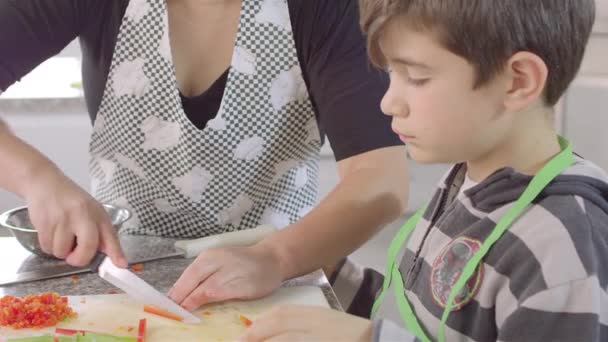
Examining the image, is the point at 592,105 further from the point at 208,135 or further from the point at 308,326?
the point at 308,326

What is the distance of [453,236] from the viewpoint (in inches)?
31.0

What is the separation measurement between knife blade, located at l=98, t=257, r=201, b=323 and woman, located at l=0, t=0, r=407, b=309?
0.14 metres

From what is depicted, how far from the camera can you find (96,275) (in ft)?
3.40

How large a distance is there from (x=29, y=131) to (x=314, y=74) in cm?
115

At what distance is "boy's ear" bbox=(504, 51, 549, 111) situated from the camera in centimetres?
71

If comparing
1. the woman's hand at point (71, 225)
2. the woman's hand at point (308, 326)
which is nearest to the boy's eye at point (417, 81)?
the woman's hand at point (308, 326)

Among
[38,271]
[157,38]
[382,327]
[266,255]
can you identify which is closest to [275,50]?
[157,38]

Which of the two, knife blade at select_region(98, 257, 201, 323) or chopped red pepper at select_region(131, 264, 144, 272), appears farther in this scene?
chopped red pepper at select_region(131, 264, 144, 272)

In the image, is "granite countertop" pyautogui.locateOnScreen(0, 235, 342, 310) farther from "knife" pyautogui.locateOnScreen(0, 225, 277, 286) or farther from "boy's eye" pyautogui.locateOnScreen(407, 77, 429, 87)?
"boy's eye" pyautogui.locateOnScreen(407, 77, 429, 87)

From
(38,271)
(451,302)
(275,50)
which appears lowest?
(38,271)

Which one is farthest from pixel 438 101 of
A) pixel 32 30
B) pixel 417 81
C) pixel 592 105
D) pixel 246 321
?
pixel 592 105

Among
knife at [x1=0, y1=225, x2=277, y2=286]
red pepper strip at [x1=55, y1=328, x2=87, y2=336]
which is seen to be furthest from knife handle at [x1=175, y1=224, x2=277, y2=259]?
red pepper strip at [x1=55, y1=328, x2=87, y2=336]

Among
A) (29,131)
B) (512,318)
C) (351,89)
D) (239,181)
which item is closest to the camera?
(512,318)

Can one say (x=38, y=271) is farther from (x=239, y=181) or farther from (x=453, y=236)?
(x=453, y=236)
